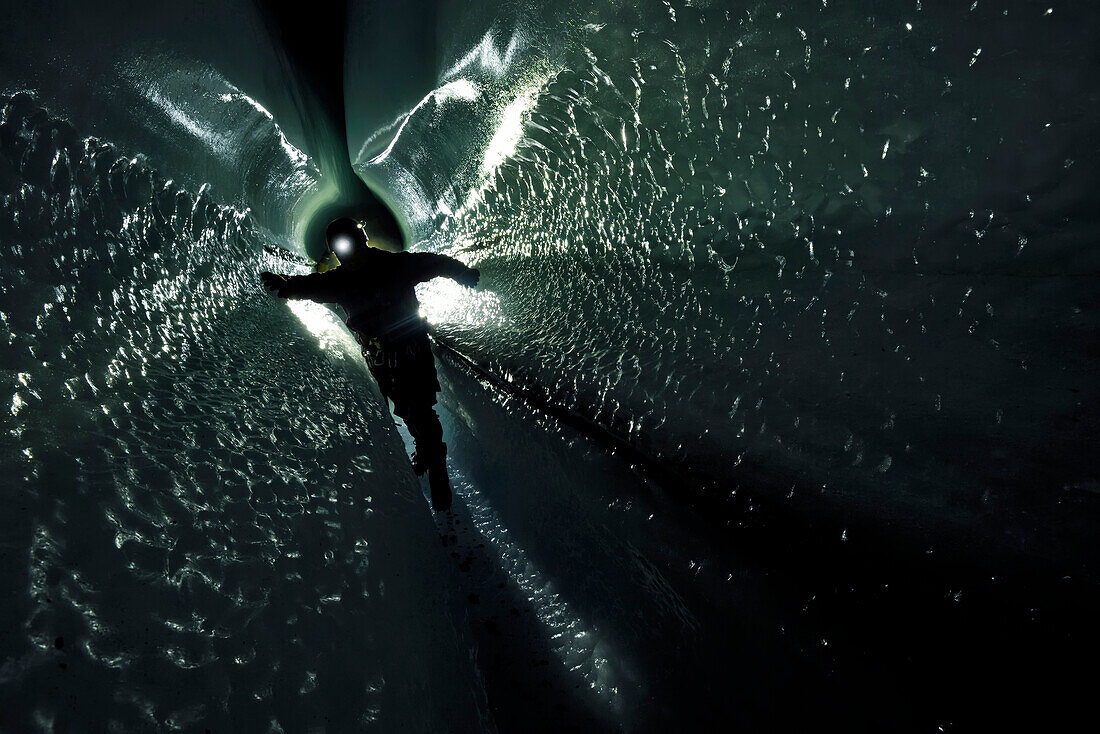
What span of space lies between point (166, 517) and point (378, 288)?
117 cm

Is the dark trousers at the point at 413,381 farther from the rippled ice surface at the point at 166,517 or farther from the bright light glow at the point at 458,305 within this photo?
the rippled ice surface at the point at 166,517

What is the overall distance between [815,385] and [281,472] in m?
0.89

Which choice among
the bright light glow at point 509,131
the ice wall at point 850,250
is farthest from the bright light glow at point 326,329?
the ice wall at point 850,250

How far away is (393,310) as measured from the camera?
177cm

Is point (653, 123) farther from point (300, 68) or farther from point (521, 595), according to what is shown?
point (300, 68)

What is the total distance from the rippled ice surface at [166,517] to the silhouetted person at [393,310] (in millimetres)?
451

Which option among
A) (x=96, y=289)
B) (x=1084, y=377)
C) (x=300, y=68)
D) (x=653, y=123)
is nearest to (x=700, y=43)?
(x=653, y=123)

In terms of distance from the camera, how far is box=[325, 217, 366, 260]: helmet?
1750 millimetres

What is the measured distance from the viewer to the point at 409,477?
4.07 ft

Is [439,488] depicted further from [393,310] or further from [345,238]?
[345,238]

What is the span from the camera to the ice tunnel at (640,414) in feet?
1.82

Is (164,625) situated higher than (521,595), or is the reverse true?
(164,625)

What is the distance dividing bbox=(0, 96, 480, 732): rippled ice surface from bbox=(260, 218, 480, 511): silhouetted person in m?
0.45

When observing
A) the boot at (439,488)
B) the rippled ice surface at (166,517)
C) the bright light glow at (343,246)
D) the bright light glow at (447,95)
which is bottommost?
the boot at (439,488)
